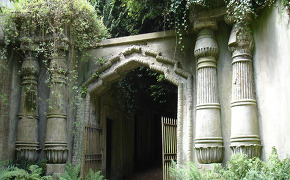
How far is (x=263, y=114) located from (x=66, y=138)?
439 centimetres

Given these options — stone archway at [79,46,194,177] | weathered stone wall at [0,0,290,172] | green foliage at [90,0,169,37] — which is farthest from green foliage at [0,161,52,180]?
green foliage at [90,0,169,37]

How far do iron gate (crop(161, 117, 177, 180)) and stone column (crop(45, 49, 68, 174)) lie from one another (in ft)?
7.43

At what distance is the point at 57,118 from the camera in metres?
7.46

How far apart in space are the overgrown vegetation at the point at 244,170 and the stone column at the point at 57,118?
2673 mm

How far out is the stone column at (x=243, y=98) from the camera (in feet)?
18.9

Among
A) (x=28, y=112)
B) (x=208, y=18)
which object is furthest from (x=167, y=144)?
(x=28, y=112)

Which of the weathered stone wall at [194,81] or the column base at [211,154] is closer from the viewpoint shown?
the weathered stone wall at [194,81]

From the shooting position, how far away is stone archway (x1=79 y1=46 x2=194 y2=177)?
6730 mm

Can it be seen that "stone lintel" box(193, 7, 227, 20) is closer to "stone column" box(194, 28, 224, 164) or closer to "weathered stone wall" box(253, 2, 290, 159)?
"stone column" box(194, 28, 224, 164)

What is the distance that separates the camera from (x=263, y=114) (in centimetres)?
589

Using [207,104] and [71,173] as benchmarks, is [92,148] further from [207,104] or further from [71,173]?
[207,104]

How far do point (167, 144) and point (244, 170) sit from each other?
225cm

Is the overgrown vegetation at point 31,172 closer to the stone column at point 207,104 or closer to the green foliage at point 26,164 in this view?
the green foliage at point 26,164

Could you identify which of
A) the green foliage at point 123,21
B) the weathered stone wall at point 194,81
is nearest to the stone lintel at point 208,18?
the weathered stone wall at point 194,81
